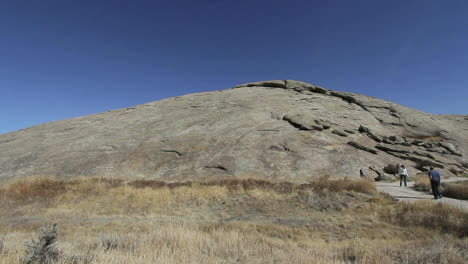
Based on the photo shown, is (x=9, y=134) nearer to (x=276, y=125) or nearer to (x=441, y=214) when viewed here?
(x=276, y=125)

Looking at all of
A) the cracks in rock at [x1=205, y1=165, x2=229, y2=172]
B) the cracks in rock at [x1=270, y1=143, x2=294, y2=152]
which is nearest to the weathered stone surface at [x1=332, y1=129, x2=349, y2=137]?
the cracks in rock at [x1=270, y1=143, x2=294, y2=152]

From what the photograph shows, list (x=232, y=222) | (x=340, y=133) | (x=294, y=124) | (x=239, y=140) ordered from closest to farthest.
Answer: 1. (x=232, y=222)
2. (x=239, y=140)
3. (x=340, y=133)
4. (x=294, y=124)

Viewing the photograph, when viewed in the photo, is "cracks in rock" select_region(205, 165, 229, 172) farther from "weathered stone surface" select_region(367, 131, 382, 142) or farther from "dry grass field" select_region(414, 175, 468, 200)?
"weathered stone surface" select_region(367, 131, 382, 142)

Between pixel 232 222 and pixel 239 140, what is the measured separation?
13.2 metres

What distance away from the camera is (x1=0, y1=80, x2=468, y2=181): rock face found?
20562mm

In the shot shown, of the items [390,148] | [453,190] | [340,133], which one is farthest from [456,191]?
[340,133]

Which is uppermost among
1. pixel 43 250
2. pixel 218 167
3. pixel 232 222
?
pixel 218 167

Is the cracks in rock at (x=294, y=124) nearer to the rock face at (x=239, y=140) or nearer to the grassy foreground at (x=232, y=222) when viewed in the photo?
the rock face at (x=239, y=140)

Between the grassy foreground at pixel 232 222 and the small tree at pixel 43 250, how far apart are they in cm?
13

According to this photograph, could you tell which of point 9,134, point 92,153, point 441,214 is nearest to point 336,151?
point 441,214

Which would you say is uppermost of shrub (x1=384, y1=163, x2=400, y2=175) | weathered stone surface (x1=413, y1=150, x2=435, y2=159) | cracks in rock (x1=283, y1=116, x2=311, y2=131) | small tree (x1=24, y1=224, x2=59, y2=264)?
cracks in rock (x1=283, y1=116, x2=311, y2=131)

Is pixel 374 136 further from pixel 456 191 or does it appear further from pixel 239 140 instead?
pixel 239 140

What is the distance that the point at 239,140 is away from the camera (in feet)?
78.0

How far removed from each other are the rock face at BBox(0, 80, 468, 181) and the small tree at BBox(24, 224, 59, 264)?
47.7 feet
